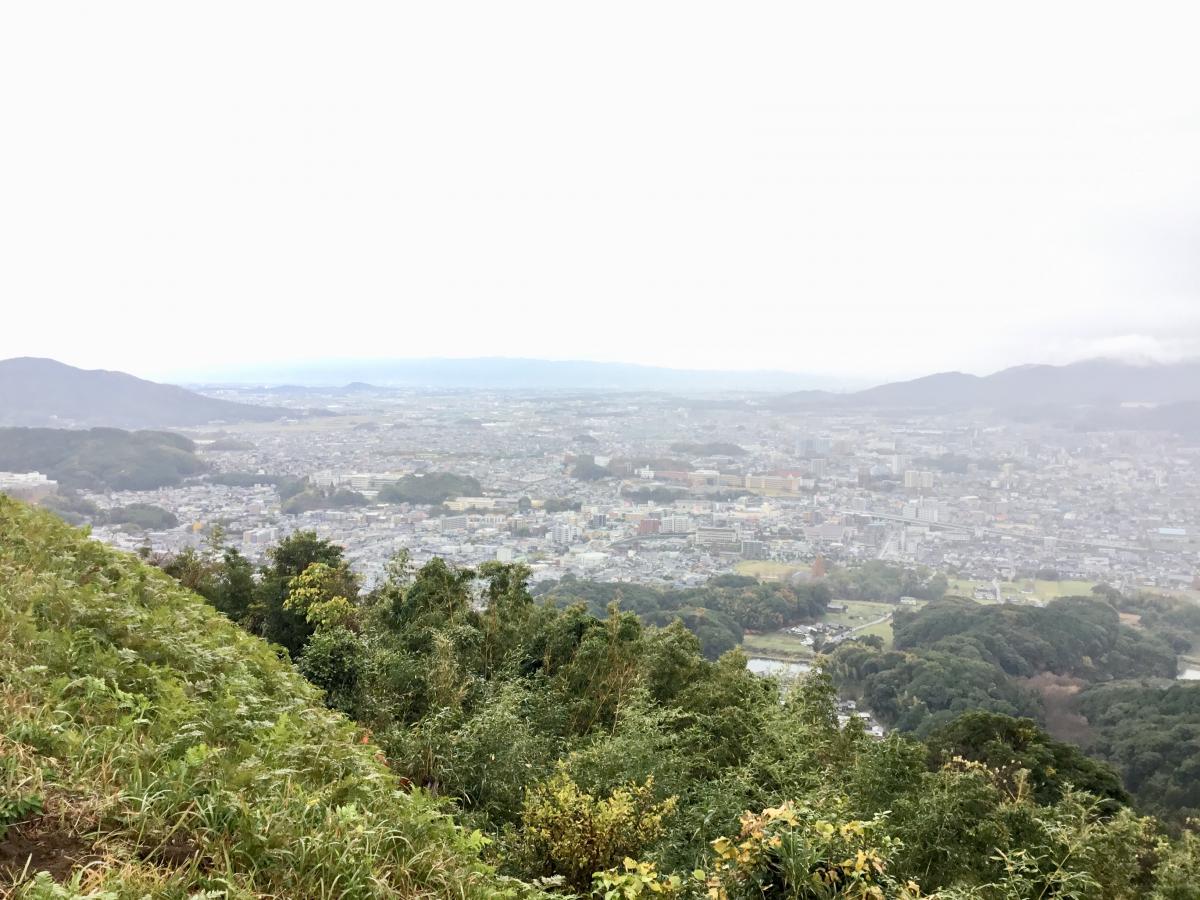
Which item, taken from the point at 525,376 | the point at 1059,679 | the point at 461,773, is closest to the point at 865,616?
the point at 1059,679

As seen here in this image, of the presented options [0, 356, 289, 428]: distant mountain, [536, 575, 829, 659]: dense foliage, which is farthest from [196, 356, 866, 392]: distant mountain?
[536, 575, 829, 659]: dense foliage

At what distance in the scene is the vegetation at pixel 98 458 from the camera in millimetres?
36016

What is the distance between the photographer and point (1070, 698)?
17.7m

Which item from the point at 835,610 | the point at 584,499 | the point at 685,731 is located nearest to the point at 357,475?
the point at 584,499

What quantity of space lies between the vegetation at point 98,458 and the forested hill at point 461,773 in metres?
35.1

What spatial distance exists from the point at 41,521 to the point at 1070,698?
22292 mm

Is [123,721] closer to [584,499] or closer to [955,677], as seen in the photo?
[955,677]

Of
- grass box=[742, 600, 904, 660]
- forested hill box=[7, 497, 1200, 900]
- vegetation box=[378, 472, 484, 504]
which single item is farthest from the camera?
vegetation box=[378, 472, 484, 504]

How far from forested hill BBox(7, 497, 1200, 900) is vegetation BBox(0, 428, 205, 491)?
35128 mm

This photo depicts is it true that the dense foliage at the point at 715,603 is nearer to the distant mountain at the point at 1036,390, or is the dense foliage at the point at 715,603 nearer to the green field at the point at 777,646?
the green field at the point at 777,646

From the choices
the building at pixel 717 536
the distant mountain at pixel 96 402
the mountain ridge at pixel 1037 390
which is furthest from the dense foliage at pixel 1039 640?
the mountain ridge at pixel 1037 390

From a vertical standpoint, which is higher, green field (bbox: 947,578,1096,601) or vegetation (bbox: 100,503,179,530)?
vegetation (bbox: 100,503,179,530)

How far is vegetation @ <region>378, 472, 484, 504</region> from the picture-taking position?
42219 millimetres

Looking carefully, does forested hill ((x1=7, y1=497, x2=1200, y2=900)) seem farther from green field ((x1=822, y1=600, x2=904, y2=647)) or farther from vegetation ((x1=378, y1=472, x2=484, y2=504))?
vegetation ((x1=378, y1=472, x2=484, y2=504))
